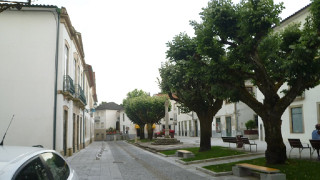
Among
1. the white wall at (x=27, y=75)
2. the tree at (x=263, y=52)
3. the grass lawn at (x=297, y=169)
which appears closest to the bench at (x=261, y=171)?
the grass lawn at (x=297, y=169)

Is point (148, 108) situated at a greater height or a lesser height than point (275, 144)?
greater

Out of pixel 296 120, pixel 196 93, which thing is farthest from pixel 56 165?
pixel 296 120

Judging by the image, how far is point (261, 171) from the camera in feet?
28.6

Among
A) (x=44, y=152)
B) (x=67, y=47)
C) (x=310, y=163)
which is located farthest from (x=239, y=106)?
(x=44, y=152)

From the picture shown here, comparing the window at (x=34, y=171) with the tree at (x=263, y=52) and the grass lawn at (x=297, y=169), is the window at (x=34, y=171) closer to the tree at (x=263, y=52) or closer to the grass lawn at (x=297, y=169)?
the grass lawn at (x=297, y=169)

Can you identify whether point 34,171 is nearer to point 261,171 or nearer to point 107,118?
point 261,171

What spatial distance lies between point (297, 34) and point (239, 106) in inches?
1058

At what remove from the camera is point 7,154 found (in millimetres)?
3193

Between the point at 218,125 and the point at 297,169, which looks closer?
the point at 297,169

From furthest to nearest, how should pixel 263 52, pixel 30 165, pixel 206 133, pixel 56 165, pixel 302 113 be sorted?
pixel 302 113, pixel 206 133, pixel 263 52, pixel 56 165, pixel 30 165

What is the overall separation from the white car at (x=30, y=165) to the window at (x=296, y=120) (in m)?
23.5

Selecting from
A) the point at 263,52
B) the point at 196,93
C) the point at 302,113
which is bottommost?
the point at 302,113

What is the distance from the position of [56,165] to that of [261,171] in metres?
6.38

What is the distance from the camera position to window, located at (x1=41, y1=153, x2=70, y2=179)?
379 cm
